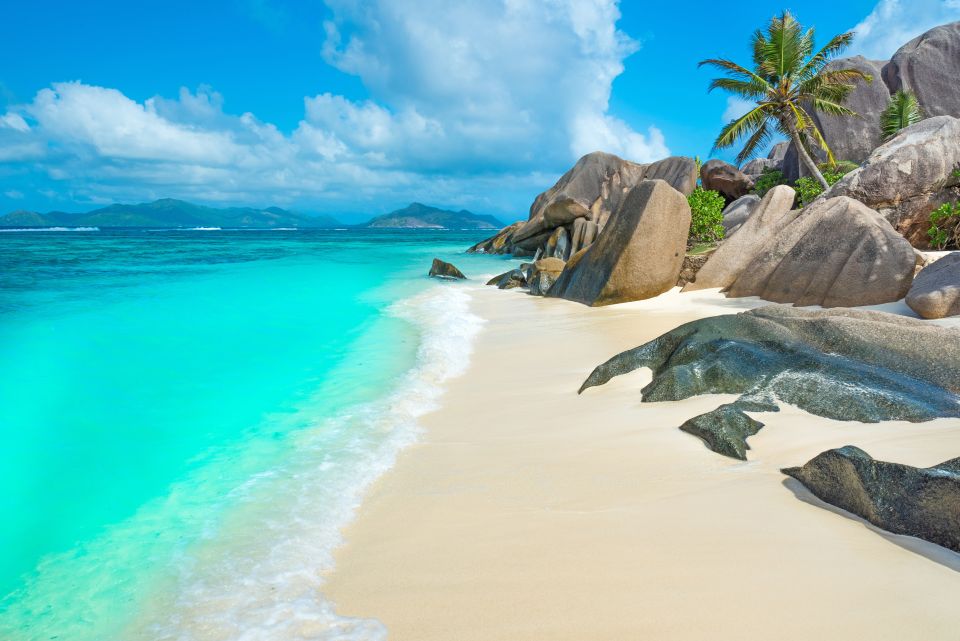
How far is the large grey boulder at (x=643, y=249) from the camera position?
12.1 m

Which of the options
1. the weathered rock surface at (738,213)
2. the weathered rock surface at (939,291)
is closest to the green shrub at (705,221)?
the weathered rock surface at (738,213)

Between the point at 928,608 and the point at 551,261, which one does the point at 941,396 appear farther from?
the point at 551,261

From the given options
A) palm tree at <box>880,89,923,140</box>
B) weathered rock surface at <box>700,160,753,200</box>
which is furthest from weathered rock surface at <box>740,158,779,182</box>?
palm tree at <box>880,89,923,140</box>

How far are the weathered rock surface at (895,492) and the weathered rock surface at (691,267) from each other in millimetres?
10773

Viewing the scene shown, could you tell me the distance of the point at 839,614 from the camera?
80.6 inches

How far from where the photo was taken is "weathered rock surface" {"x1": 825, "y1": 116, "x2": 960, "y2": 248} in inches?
468

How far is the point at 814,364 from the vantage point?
4.45 meters

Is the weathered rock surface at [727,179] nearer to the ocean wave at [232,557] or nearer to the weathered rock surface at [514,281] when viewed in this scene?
the weathered rock surface at [514,281]

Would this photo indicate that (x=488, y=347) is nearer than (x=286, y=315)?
Yes

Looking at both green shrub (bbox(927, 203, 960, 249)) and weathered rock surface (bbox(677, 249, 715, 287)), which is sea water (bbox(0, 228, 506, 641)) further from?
green shrub (bbox(927, 203, 960, 249))

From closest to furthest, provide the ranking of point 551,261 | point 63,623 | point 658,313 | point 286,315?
point 63,623 < point 658,313 < point 286,315 < point 551,261

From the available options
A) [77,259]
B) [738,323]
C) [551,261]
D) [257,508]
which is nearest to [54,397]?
[257,508]

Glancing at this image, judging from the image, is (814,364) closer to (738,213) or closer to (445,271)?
(738,213)

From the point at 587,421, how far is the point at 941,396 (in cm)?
266
